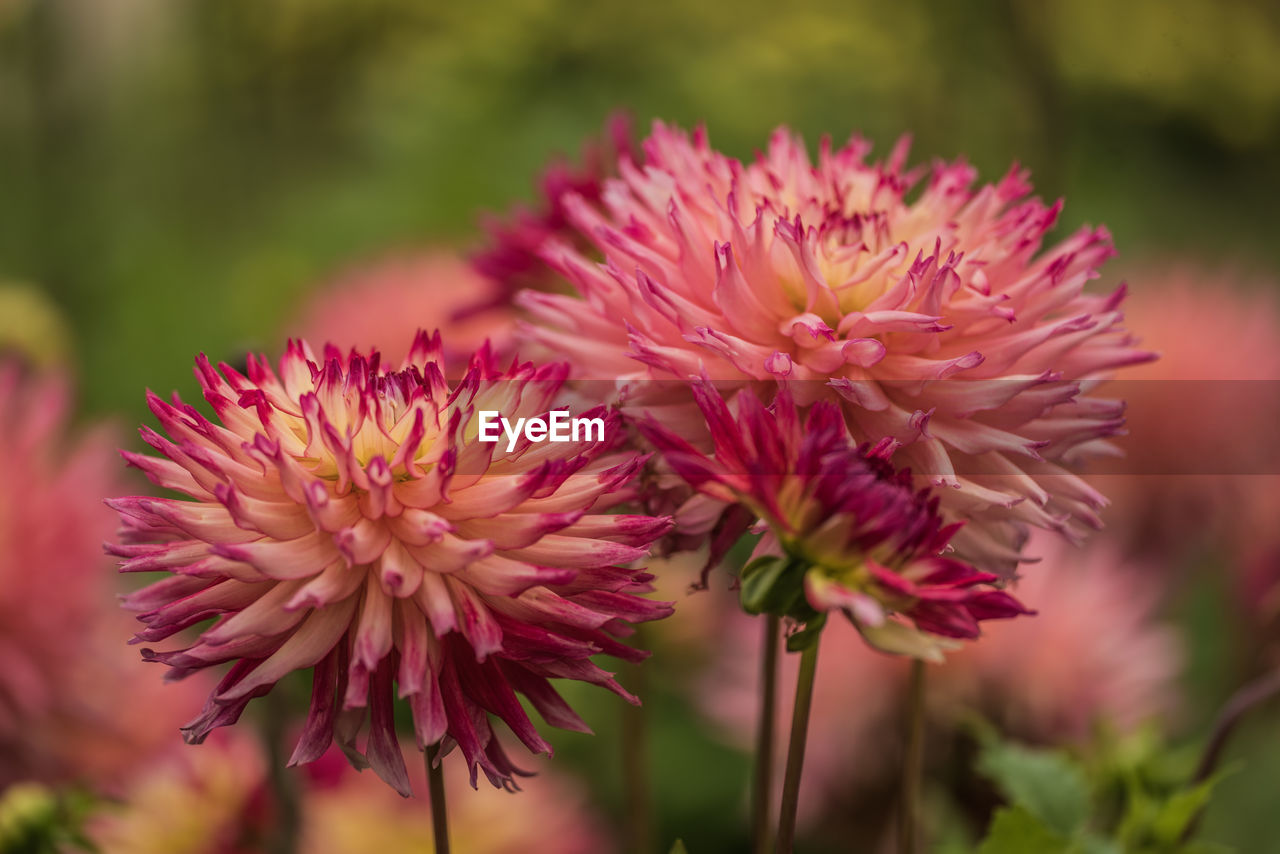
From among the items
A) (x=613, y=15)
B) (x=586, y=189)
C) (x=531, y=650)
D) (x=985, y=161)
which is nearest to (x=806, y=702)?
(x=531, y=650)

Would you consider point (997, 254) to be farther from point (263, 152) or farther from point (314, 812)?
point (263, 152)

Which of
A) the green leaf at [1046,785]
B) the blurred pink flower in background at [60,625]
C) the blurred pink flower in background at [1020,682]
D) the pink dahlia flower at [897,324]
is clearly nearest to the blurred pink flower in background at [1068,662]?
the blurred pink flower in background at [1020,682]

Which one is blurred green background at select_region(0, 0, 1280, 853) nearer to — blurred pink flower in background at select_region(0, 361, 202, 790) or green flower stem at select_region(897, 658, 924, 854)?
blurred pink flower in background at select_region(0, 361, 202, 790)

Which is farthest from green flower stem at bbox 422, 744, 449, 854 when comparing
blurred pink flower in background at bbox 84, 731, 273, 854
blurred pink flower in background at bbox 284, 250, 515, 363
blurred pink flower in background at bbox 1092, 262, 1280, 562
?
blurred pink flower in background at bbox 1092, 262, 1280, 562

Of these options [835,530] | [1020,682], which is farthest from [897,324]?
[1020,682]

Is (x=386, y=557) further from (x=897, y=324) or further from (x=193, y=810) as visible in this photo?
(x=193, y=810)

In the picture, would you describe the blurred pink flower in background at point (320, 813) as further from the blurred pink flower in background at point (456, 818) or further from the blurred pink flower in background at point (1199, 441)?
the blurred pink flower in background at point (1199, 441)
